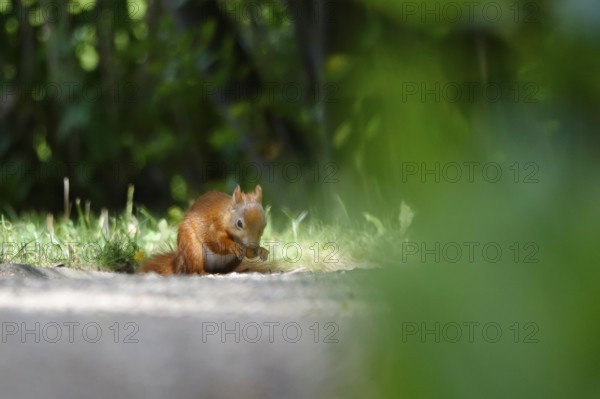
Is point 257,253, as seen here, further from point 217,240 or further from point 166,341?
point 166,341

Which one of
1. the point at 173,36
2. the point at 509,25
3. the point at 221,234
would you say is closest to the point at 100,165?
the point at 173,36

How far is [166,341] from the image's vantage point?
1.37m

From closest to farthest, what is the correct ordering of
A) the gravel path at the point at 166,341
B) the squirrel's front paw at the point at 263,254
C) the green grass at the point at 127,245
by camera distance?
the gravel path at the point at 166,341
the green grass at the point at 127,245
the squirrel's front paw at the point at 263,254

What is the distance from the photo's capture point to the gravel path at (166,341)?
1173mm

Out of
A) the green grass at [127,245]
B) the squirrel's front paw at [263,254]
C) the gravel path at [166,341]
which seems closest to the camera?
the gravel path at [166,341]

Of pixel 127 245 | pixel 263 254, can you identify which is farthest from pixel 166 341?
pixel 127 245

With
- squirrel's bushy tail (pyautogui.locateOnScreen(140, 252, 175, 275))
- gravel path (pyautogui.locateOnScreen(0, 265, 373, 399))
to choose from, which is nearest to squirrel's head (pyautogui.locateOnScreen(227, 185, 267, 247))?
squirrel's bushy tail (pyautogui.locateOnScreen(140, 252, 175, 275))

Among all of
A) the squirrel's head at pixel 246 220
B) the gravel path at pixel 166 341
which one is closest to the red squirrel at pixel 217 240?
the squirrel's head at pixel 246 220

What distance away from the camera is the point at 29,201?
741 centimetres

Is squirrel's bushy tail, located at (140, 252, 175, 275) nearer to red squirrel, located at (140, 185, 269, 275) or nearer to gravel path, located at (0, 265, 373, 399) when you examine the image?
red squirrel, located at (140, 185, 269, 275)

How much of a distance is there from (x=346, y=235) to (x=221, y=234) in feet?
1.39

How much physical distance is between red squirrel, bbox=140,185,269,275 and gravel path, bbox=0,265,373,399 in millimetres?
1560

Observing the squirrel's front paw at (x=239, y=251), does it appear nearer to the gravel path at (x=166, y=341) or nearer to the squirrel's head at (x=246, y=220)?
the squirrel's head at (x=246, y=220)

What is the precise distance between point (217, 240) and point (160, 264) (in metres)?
0.20
